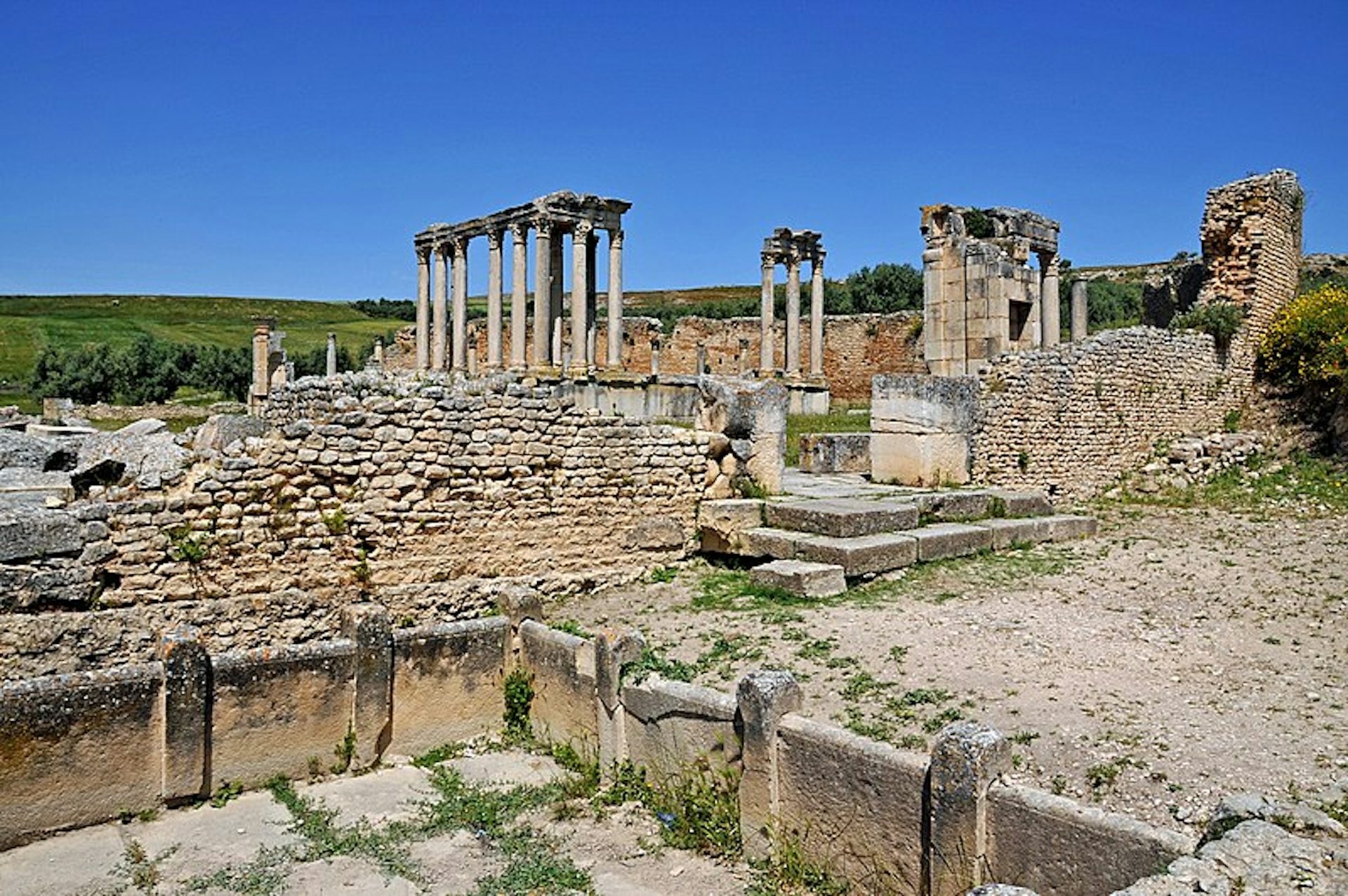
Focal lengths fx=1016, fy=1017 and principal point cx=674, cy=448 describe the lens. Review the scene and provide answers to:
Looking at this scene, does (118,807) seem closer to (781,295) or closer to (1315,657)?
(1315,657)

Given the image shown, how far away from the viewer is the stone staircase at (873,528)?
9992 millimetres

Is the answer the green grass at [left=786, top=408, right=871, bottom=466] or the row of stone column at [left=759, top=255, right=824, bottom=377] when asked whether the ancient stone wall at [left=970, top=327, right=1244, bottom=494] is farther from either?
the row of stone column at [left=759, top=255, right=824, bottom=377]

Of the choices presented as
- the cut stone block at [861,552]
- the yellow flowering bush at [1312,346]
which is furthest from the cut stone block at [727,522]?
the yellow flowering bush at [1312,346]

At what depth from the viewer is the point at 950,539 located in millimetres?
10875

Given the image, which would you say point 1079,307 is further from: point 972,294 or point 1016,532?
point 1016,532

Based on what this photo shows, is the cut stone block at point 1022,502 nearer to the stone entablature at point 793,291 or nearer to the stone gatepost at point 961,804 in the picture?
the stone gatepost at point 961,804

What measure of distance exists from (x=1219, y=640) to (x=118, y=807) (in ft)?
24.3

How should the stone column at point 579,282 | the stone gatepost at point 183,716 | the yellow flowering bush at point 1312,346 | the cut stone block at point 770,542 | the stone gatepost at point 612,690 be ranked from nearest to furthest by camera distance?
the stone gatepost at point 183,716 → the stone gatepost at point 612,690 → the cut stone block at point 770,542 → the yellow flowering bush at point 1312,346 → the stone column at point 579,282

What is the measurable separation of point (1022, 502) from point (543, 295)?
16429mm

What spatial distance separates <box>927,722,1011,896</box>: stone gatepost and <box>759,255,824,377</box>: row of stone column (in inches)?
1057

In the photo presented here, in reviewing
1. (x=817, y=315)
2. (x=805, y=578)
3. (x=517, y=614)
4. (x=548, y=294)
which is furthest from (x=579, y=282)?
(x=517, y=614)

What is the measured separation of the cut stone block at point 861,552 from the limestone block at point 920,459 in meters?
3.53

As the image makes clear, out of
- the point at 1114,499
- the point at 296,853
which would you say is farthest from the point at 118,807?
the point at 1114,499

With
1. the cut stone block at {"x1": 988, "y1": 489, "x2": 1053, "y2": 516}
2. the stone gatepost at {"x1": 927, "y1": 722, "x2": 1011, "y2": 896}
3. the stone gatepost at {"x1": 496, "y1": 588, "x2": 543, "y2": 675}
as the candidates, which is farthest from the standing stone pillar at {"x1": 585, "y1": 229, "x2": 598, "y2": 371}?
the stone gatepost at {"x1": 927, "y1": 722, "x2": 1011, "y2": 896}
